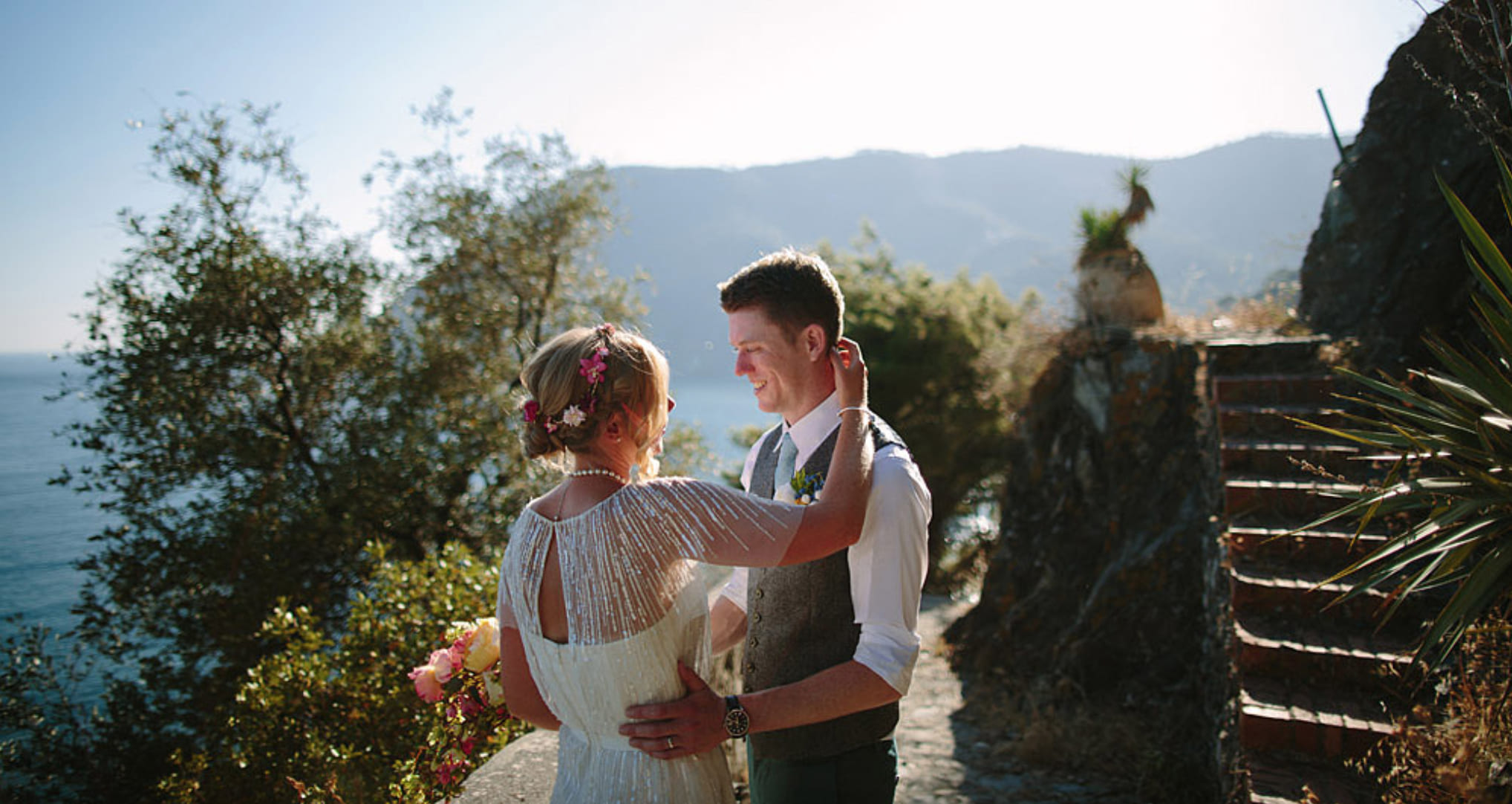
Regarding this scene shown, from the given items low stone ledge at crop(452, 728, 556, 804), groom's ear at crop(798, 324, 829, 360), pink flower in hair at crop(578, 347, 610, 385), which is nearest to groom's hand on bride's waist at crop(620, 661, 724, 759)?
pink flower in hair at crop(578, 347, 610, 385)

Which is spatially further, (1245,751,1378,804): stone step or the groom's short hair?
(1245,751,1378,804): stone step

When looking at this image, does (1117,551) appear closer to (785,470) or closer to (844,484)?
(785,470)

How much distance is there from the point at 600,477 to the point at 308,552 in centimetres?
802

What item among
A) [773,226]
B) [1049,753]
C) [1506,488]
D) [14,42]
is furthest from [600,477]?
[773,226]

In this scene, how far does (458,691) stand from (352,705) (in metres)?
2.11

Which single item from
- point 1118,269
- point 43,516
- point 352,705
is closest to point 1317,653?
point 352,705

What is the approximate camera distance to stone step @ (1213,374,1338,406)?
570 cm

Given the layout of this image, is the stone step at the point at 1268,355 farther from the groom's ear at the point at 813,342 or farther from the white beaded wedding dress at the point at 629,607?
the white beaded wedding dress at the point at 629,607

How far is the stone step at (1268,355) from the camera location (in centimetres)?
612

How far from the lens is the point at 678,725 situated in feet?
5.52

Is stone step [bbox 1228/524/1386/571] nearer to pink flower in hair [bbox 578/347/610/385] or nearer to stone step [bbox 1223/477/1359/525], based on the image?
stone step [bbox 1223/477/1359/525]

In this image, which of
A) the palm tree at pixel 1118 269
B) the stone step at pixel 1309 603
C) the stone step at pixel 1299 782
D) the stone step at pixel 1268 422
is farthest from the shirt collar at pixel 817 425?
the palm tree at pixel 1118 269

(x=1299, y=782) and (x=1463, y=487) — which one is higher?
(x=1463, y=487)

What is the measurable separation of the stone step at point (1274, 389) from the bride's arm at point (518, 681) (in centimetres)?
547
